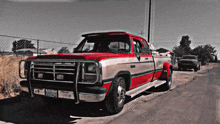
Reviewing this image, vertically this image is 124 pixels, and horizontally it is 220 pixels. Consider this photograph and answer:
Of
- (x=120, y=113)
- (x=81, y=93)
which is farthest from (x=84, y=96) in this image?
(x=120, y=113)

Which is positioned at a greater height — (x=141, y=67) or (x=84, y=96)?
(x=141, y=67)

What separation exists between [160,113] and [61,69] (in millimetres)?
2632

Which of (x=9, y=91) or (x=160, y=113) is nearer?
(x=160, y=113)

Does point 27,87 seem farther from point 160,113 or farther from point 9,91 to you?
point 160,113

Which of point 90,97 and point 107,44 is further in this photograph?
point 107,44

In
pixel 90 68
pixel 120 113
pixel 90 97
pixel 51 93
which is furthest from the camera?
pixel 120 113

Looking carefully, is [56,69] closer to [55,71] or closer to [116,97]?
[55,71]

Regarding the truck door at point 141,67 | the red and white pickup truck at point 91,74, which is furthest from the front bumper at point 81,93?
the truck door at point 141,67

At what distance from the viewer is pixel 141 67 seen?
5270mm

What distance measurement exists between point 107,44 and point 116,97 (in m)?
1.84

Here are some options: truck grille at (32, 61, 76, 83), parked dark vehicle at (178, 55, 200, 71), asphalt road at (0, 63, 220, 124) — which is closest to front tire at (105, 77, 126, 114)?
asphalt road at (0, 63, 220, 124)

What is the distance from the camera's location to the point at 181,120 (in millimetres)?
3975

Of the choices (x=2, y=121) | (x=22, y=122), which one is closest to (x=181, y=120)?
(x=22, y=122)

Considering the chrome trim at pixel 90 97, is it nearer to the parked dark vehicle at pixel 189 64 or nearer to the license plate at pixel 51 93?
the license plate at pixel 51 93
